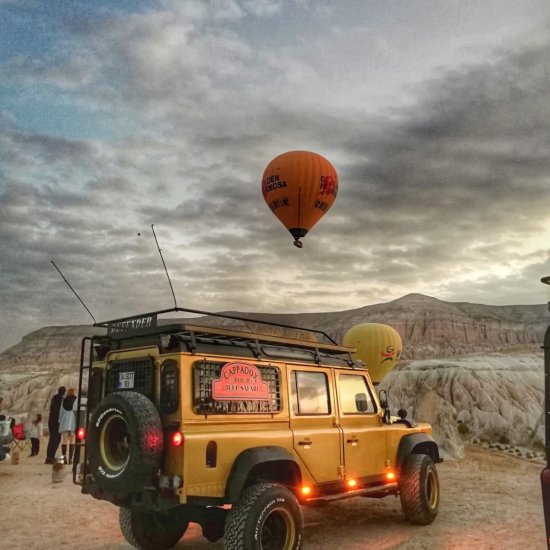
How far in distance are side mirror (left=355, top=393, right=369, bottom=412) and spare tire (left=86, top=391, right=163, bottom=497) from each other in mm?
3343

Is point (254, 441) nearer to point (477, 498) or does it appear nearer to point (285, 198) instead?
point (477, 498)

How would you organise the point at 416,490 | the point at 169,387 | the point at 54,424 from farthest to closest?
1. the point at 54,424
2. the point at 416,490
3. the point at 169,387

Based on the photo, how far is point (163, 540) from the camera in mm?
7168

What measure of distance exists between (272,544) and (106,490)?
1.85 m

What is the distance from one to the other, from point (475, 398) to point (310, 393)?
105 feet

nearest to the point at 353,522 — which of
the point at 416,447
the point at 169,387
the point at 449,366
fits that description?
the point at 416,447

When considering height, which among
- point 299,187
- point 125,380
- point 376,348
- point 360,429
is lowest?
point 360,429

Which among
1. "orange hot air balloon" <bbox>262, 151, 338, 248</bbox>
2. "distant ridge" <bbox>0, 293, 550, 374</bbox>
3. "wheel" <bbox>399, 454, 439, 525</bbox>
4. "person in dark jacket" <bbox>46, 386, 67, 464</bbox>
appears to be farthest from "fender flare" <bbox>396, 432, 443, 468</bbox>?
"distant ridge" <bbox>0, 293, 550, 374</bbox>

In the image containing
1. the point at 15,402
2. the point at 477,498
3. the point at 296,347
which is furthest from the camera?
the point at 15,402

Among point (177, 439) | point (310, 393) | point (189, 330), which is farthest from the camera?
point (310, 393)

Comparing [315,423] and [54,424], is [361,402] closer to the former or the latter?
[315,423]

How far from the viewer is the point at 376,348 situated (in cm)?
2284

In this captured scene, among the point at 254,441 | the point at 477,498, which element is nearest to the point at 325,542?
the point at 254,441

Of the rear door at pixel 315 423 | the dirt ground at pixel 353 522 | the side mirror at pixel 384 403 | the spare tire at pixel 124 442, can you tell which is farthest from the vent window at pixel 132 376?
the side mirror at pixel 384 403
